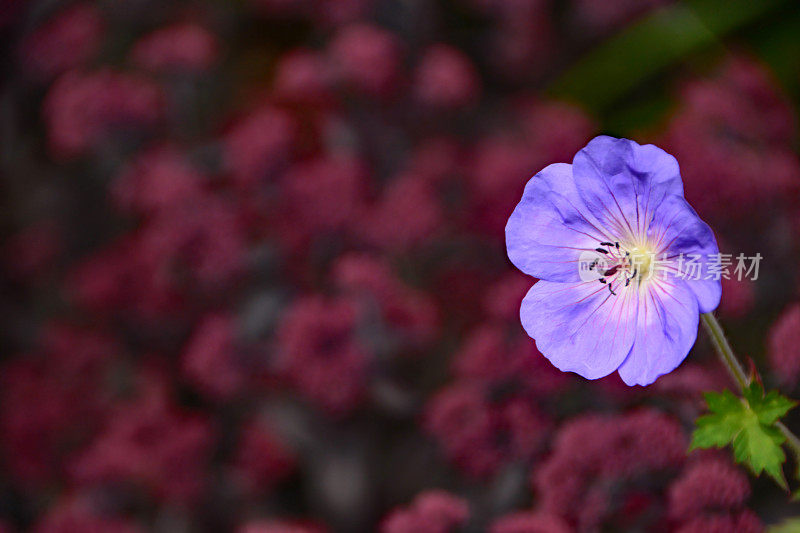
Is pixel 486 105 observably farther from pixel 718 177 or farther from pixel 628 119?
pixel 718 177

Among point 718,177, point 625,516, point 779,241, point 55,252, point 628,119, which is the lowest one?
point 625,516

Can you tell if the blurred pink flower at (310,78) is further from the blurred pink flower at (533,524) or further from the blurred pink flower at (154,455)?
the blurred pink flower at (533,524)

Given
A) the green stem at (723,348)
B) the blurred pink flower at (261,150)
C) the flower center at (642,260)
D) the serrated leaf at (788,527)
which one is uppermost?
the blurred pink flower at (261,150)

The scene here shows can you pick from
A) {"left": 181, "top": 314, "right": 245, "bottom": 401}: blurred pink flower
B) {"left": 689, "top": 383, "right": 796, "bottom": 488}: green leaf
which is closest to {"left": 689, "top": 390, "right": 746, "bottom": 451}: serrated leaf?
{"left": 689, "top": 383, "right": 796, "bottom": 488}: green leaf

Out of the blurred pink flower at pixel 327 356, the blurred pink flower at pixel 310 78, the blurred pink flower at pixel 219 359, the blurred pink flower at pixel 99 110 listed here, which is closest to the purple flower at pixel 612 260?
the blurred pink flower at pixel 327 356

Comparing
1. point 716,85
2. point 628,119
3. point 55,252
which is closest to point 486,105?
point 628,119

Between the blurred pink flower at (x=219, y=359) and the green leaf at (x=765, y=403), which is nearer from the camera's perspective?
the green leaf at (x=765, y=403)
